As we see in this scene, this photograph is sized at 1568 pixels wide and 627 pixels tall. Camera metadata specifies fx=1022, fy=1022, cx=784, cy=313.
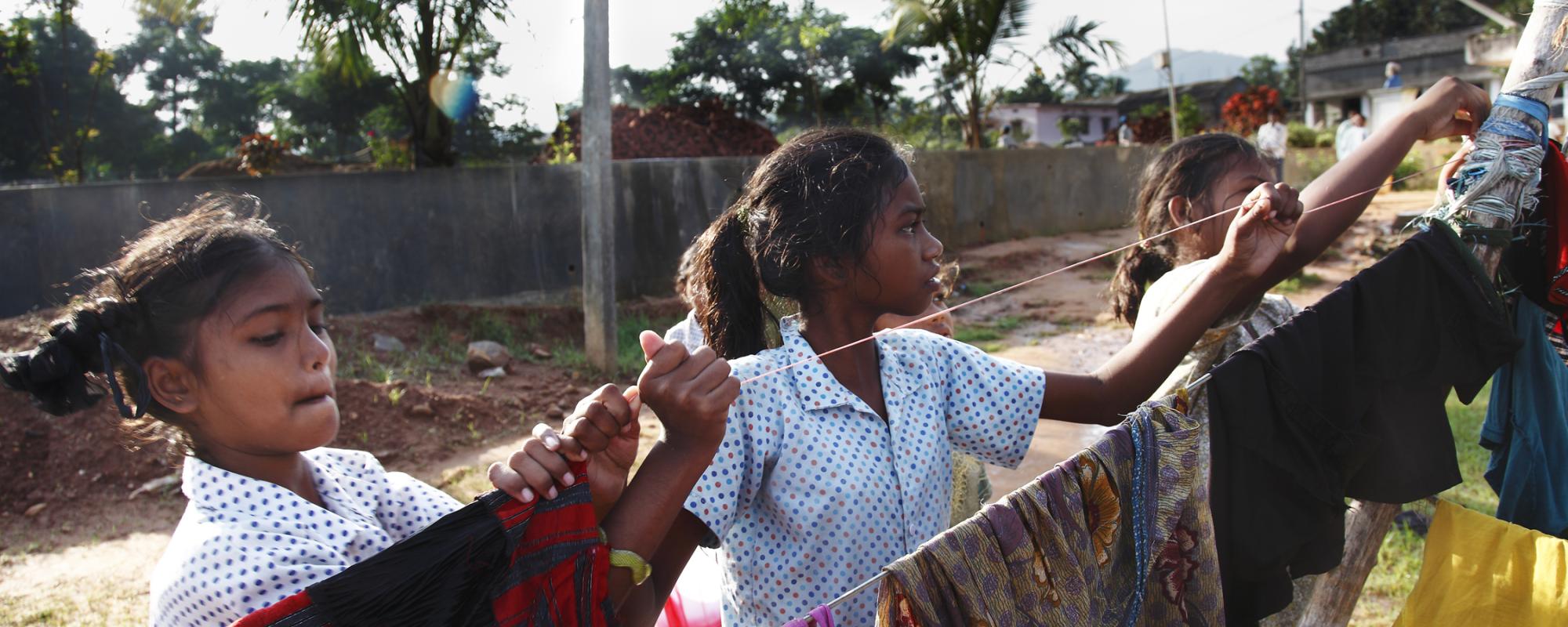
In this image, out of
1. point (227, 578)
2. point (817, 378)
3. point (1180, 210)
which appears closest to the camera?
point (227, 578)

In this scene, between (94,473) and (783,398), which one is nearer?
(783,398)

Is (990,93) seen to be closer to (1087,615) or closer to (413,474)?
(413,474)

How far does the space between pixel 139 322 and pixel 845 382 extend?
1139 millimetres

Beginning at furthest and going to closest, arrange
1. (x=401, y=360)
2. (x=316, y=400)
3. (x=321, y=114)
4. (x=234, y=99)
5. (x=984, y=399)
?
(x=234, y=99) → (x=321, y=114) → (x=401, y=360) → (x=984, y=399) → (x=316, y=400)

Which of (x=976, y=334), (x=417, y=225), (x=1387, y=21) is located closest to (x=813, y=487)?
(x=976, y=334)

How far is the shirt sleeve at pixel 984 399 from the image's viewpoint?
1963mm

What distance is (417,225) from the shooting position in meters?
8.98

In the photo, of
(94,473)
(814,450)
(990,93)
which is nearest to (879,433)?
(814,450)

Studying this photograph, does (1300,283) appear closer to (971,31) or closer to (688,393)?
(971,31)

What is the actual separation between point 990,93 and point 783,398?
1321 centimetres

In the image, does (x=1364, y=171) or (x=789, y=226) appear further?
(x=1364, y=171)

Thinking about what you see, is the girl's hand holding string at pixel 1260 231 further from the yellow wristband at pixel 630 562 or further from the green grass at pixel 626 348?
the green grass at pixel 626 348

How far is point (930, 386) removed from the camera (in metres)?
1.92

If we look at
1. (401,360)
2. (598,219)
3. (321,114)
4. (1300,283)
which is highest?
(321,114)
